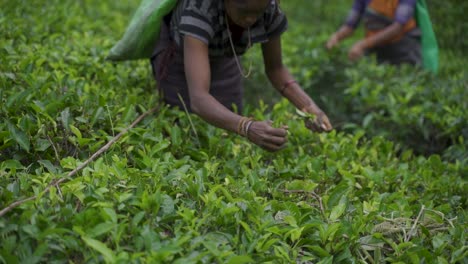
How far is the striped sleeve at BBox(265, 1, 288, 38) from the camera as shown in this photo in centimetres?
300

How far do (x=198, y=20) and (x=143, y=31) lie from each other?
54cm

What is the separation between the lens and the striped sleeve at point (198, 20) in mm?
2727

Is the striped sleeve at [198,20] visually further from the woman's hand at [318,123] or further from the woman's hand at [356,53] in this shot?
the woman's hand at [356,53]

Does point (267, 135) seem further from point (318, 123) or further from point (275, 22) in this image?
point (275, 22)

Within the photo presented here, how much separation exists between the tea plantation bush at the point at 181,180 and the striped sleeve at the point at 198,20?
493 mm

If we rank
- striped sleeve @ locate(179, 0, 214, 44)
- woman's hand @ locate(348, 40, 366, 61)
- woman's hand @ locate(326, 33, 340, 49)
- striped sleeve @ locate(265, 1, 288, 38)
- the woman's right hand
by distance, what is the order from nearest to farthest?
1. the woman's right hand
2. striped sleeve @ locate(179, 0, 214, 44)
3. striped sleeve @ locate(265, 1, 288, 38)
4. woman's hand @ locate(348, 40, 366, 61)
5. woman's hand @ locate(326, 33, 340, 49)

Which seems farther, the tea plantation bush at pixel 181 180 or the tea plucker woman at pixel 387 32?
the tea plucker woman at pixel 387 32

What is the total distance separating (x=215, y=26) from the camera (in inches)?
112

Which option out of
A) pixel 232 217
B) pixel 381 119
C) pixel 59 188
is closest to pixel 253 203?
pixel 232 217

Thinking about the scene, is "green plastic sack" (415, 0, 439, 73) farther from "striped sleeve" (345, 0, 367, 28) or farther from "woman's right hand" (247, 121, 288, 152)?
"woman's right hand" (247, 121, 288, 152)

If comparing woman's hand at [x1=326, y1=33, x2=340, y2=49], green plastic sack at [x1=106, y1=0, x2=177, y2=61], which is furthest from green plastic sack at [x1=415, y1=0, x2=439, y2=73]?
green plastic sack at [x1=106, y1=0, x2=177, y2=61]

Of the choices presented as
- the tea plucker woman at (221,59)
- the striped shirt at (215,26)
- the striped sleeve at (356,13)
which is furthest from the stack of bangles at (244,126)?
the striped sleeve at (356,13)

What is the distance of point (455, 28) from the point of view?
8.26m

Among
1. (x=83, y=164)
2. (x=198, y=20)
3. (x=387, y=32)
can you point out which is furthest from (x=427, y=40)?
(x=83, y=164)
